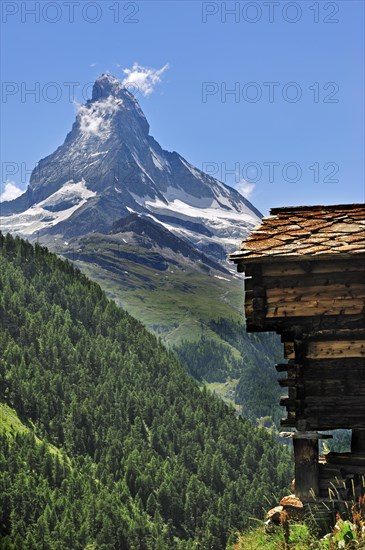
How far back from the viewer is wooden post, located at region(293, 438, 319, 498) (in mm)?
18297

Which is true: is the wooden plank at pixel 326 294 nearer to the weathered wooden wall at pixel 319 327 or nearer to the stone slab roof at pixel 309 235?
the weathered wooden wall at pixel 319 327

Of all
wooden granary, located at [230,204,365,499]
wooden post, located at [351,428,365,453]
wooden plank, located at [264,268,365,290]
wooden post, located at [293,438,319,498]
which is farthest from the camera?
wooden post, located at [351,428,365,453]

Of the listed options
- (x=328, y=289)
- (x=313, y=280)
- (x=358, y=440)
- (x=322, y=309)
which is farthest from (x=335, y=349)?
(x=358, y=440)

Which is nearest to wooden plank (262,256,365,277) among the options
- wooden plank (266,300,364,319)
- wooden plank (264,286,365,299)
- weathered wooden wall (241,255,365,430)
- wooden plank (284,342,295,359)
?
weathered wooden wall (241,255,365,430)

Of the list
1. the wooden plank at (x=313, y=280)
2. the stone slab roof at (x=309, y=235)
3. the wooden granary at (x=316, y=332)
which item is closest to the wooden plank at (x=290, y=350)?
the wooden granary at (x=316, y=332)

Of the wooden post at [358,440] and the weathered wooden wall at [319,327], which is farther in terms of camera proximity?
the wooden post at [358,440]

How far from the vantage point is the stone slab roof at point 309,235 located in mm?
18297

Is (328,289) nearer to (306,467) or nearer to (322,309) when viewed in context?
(322,309)

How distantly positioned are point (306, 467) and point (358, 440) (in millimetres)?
1557

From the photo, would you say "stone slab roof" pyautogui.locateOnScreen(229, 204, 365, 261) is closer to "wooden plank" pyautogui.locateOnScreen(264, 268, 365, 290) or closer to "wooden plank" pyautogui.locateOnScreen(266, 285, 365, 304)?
"wooden plank" pyautogui.locateOnScreen(264, 268, 365, 290)

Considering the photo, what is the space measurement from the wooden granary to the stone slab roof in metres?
0.04

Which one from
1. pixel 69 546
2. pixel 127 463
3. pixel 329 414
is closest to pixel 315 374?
pixel 329 414

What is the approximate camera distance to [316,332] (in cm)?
1869

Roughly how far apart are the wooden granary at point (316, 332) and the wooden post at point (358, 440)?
2 cm
